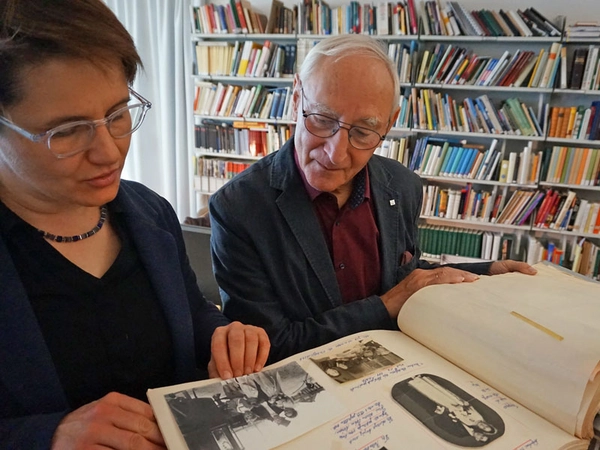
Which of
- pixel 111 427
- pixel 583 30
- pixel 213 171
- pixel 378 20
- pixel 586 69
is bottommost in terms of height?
pixel 213 171

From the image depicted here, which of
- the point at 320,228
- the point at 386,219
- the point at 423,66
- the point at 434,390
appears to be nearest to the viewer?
the point at 434,390

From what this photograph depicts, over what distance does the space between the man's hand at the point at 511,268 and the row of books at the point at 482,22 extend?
2569 millimetres

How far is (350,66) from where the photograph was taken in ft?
3.02

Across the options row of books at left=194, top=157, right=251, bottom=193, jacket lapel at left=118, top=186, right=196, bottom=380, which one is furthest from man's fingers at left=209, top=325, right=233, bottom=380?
row of books at left=194, top=157, right=251, bottom=193

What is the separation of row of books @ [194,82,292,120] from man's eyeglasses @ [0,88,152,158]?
117 inches

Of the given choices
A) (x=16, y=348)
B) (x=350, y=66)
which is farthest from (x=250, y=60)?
(x=16, y=348)

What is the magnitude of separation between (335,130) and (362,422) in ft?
2.07

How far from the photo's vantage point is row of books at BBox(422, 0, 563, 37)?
2924 millimetres

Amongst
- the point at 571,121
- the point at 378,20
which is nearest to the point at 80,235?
the point at 378,20

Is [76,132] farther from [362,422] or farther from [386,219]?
[386,219]

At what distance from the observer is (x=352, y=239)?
3.58 feet

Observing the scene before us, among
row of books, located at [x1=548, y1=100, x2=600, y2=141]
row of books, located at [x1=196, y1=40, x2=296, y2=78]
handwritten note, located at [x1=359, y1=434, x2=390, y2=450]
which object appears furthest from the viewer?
row of books, located at [x1=196, y1=40, x2=296, y2=78]

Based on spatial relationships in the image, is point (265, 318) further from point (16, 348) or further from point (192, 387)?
point (16, 348)

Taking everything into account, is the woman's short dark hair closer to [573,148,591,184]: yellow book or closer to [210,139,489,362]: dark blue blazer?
[210,139,489,362]: dark blue blazer
